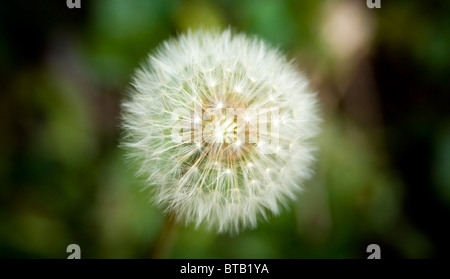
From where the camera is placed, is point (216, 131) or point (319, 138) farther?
point (319, 138)

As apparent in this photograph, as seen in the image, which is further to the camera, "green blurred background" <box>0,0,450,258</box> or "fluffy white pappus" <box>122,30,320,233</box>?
"green blurred background" <box>0,0,450,258</box>

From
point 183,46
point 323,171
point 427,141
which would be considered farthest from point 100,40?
point 427,141

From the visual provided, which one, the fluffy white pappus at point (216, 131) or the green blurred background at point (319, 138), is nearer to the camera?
the fluffy white pappus at point (216, 131)

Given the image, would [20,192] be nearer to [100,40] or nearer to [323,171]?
[100,40]
